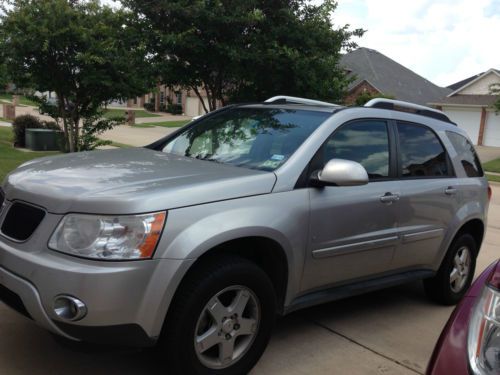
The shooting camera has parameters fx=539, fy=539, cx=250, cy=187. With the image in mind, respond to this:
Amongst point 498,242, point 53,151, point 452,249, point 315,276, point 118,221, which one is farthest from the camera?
point 53,151

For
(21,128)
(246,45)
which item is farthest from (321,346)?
(21,128)

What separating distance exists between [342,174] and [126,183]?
1.35 metres

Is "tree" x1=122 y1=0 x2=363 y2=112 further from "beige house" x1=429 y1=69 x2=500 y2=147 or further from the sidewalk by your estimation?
"beige house" x1=429 y1=69 x2=500 y2=147

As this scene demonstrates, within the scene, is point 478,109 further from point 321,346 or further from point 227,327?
point 227,327

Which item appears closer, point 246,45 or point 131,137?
point 246,45

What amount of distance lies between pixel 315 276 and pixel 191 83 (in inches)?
228

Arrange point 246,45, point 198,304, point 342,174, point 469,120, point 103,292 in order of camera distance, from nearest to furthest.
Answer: point 103,292, point 198,304, point 342,174, point 246,45, point 469,120

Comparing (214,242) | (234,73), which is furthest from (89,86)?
(214,242)

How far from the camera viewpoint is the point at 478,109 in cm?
A: 3609

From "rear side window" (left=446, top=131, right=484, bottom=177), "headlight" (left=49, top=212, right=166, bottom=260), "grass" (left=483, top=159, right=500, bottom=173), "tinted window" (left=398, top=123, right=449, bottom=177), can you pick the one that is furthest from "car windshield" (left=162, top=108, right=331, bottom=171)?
"grass" (left=483, top=159, right=500, bottom=173)

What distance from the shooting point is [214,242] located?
2.99m

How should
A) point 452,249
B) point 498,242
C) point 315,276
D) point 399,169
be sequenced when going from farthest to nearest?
point 498,242 < point 452,249 < point 399,169 < point 315,276

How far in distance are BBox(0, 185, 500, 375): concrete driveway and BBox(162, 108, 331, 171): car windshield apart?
53.2 inches

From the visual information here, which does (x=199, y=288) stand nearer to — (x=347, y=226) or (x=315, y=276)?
(x=315, y=276)
